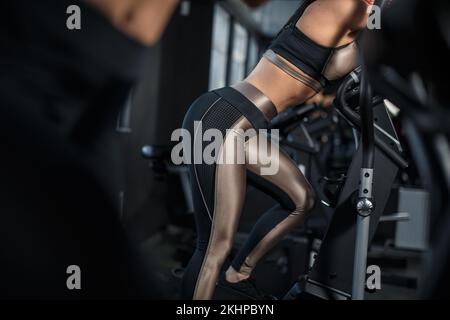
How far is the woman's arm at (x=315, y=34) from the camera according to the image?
5.23ft

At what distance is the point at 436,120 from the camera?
2.94 feet

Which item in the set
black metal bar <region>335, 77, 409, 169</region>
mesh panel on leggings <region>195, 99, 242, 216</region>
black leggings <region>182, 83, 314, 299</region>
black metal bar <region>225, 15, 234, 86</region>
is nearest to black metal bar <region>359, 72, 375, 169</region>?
black metal bar <region>335, 77, 409, 169</region>

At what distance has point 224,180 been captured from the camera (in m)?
1.54

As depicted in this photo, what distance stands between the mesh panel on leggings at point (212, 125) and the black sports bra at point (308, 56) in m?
0.24

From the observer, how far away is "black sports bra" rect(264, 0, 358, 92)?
1.64m

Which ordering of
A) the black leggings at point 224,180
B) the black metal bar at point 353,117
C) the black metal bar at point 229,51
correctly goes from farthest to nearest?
the black metal bar at point 229,51
the black metal bar at point 353,117
the black leggings at point 224,180

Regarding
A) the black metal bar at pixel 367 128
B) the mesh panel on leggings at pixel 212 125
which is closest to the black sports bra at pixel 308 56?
the black metal bar at pixel 367 128

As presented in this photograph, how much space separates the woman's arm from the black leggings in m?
0.05

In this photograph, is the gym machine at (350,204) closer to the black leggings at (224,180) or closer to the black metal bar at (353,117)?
the black metal bar at (353,117)

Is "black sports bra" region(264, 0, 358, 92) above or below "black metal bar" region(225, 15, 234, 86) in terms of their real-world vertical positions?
below

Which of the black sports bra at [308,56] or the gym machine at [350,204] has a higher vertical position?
the black sports bra at [308,56]

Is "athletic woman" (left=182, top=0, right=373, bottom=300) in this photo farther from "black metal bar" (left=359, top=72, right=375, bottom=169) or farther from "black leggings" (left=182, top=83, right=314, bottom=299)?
"black metal bar" (left=359, top=72, right=375, bottom=169)

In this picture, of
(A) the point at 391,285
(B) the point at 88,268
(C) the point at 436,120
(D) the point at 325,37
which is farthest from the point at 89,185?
(A) the point at 391,285

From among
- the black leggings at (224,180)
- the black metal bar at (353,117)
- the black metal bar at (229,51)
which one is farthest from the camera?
the black metal bar at (229,51)
